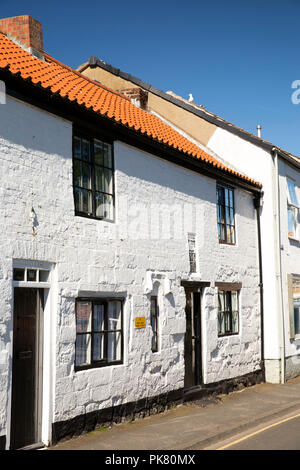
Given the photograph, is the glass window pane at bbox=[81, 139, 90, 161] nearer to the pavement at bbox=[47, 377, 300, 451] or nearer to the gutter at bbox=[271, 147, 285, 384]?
the pavement at bbox=[47, 377, 300, 451]

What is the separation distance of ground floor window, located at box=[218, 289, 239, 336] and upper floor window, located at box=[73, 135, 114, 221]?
4615 millimetres

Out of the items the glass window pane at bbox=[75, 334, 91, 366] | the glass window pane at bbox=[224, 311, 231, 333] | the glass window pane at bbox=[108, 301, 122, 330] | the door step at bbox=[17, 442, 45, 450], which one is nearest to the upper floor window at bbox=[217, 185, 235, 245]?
the glass window pane at bbox=[224, 311, 231, 333]

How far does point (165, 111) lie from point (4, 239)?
9806 millimetres

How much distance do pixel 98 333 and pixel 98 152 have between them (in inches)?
125

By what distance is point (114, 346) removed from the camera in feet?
29.4

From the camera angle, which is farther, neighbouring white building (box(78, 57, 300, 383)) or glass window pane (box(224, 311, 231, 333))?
neighbouring white building (box(78, 57, 300, 383))

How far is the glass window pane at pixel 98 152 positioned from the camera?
910cm

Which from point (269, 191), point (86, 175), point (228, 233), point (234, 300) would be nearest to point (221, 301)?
point (234, 300)

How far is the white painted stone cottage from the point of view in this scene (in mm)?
7383

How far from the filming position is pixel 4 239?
7.05m

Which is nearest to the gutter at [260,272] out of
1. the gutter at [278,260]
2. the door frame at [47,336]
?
the gutter at [278,260]

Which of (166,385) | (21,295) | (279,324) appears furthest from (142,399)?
(279,324)

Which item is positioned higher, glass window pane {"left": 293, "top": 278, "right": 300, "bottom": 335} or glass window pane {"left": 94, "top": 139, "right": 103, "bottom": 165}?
glass window pane {"left": 94, "top": 139, "right": 103, "bottom": 165}

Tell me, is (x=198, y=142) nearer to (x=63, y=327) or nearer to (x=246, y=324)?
(x=246, y=324)
